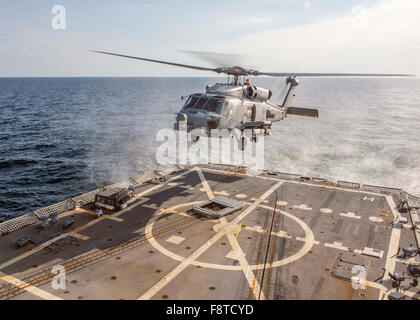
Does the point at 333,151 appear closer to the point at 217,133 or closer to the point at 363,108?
the point at 217,133

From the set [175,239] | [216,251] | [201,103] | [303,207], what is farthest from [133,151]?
[216,251]

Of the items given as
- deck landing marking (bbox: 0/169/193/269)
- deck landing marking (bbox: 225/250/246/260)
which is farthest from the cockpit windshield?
deck landing marking (bbox: 225/250/246/260)

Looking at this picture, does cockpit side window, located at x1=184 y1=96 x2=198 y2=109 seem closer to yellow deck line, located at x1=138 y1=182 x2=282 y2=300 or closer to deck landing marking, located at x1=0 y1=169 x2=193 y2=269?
deck landing marking, located at x1=0 y1=169 x2=193 y2=269

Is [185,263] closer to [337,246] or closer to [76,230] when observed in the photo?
[76,230]

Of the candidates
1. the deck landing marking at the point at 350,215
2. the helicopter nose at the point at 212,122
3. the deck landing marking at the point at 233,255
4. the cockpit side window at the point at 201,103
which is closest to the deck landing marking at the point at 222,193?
the helicopter nose at the point at 212,122

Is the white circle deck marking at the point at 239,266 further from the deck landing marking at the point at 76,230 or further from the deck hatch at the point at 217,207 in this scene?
the deck landing marking at the point at 76,230
